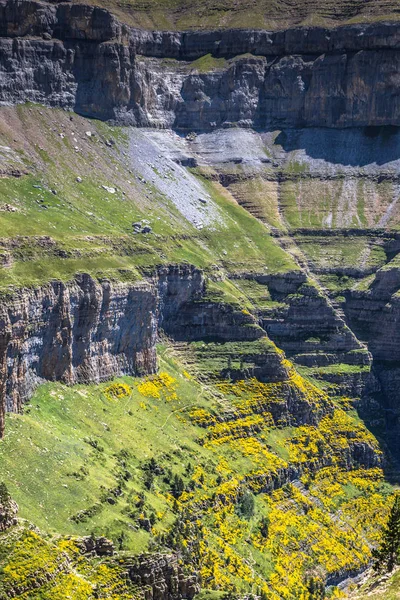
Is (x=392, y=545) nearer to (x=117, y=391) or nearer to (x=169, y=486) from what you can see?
(x=169, y=486)

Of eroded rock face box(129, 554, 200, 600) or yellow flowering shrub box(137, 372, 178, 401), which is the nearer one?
eroded rock face box(129, 554, 200, 600)

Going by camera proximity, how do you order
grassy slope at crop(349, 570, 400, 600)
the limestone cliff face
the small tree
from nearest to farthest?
grassy slope at crop(349, 570, 400, 600) < the small tree < the limestone cliff face

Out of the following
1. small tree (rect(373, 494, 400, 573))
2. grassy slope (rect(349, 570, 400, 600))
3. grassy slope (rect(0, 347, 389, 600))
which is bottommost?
grassy slope (rect(0, 347, 389, 600))

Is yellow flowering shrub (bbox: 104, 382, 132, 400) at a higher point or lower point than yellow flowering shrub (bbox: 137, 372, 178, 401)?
higher

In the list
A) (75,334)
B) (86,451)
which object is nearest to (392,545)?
(86,451)

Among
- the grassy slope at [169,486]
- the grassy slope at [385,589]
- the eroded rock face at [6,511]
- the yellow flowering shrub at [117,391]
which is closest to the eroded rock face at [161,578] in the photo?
the grassy slope at [169,486]

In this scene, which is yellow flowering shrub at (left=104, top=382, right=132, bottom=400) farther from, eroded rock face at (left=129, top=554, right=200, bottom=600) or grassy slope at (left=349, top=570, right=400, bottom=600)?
grassy slope at (left=349, top=570, right=400, bottom=600)

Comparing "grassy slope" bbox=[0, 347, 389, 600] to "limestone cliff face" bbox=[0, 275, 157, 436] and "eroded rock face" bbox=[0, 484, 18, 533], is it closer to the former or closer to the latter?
"limestone cliff face" bbox=[0, 275, 157, 436]

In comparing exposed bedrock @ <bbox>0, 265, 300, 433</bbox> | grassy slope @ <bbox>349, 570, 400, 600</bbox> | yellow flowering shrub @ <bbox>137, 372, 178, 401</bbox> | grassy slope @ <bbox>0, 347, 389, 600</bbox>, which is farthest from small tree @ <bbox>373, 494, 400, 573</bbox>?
yellow flowering shrub @ <bbox>137, 372, 178, 401</bbox>

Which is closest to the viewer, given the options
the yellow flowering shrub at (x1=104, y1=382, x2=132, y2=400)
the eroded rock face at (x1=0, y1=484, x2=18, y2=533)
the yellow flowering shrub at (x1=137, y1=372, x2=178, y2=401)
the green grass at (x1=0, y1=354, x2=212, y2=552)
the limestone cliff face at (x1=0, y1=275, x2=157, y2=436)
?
the eroded rock face at (x1=0, y1=484, x2=18, y2=533)

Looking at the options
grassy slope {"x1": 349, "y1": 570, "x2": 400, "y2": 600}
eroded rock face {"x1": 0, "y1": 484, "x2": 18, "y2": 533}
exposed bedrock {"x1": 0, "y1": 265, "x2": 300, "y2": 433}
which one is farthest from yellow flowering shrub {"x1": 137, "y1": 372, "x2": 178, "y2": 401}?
grassy slope {"x1": 349, "y1": 570, "x2": 400, "y2": 600}
